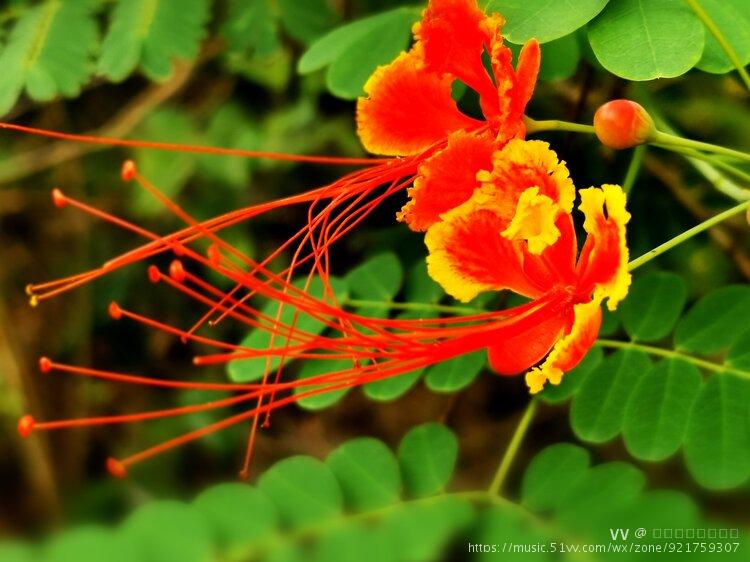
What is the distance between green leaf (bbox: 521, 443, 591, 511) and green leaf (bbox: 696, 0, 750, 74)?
1.58 ft

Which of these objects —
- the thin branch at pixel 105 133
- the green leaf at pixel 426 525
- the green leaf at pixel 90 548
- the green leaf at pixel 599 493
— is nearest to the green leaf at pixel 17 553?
the green leaf at pixel 90 548

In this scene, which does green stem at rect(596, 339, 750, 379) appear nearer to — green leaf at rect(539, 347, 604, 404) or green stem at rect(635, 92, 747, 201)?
green leaf at rect(539, 347, 604, 404)

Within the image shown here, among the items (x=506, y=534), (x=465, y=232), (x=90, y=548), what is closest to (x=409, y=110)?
(x=465, y=232)

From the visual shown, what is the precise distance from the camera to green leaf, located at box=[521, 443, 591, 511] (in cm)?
119

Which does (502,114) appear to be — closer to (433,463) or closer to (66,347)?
(433,463)

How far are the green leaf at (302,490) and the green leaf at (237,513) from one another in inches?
0.7

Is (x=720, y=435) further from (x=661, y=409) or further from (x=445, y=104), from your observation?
(x=445, y=104)

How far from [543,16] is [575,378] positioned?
47cm

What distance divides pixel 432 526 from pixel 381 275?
470 millimetres

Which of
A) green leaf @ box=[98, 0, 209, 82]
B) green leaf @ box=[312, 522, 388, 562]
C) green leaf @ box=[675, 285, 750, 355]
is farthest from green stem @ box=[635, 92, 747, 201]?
green leaf @ box=[98, 0, 209, 82]

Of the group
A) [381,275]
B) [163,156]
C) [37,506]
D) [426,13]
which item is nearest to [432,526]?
[381,275]

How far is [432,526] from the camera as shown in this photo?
46.4 inches

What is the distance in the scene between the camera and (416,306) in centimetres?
145

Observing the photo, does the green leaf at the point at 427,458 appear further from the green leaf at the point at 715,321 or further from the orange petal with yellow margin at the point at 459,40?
the orange petal with yellow margin at the point at 459,40
